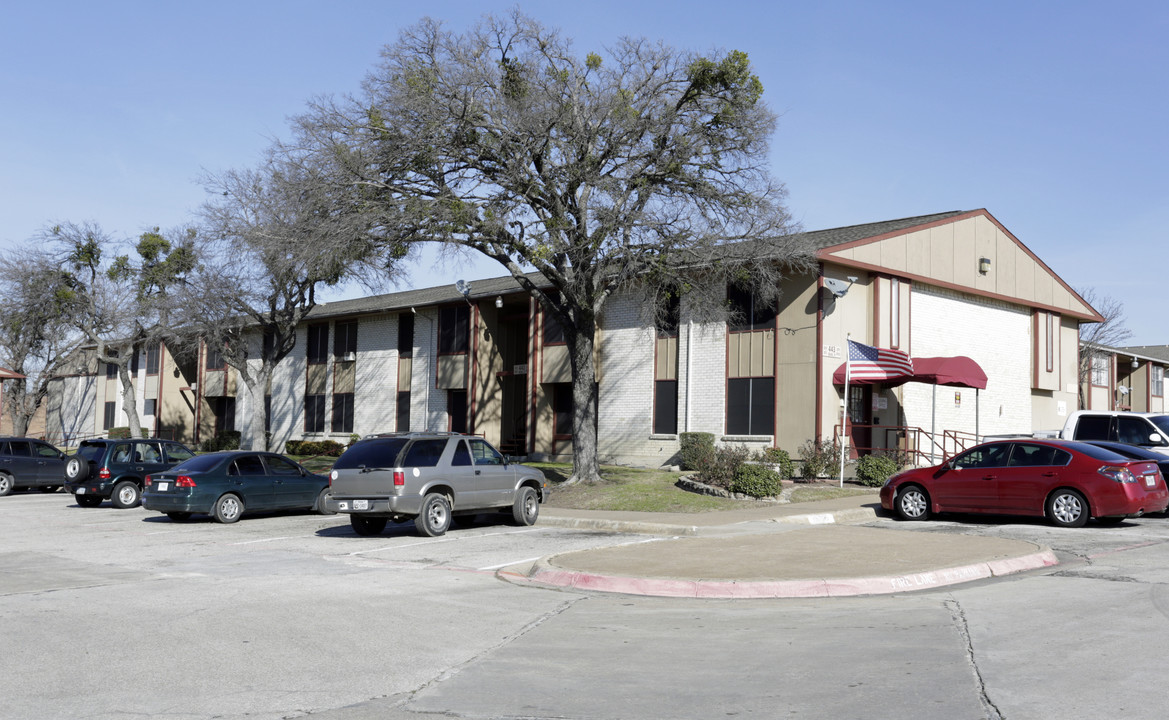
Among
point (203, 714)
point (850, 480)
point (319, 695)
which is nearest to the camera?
point (203, 714)

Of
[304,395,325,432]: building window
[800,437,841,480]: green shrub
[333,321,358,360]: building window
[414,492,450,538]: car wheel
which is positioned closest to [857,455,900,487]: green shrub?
[800,437,841,480]: green shrub

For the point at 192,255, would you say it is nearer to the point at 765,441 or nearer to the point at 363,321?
the point at 363,321

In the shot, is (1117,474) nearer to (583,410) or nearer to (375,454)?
(583,410)

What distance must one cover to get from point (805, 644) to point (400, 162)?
52.3ft

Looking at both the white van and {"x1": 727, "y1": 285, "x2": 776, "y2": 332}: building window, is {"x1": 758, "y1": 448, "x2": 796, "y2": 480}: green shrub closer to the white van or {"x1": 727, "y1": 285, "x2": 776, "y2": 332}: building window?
{"x1": 727, "y1": 285, "x2": 776, "y2": 332}: building window

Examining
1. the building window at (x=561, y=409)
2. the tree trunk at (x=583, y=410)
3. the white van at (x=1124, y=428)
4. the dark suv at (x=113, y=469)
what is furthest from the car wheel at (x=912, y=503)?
the building window at (x=561, y=409)

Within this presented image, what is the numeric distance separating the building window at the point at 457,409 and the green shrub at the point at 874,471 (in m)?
18.7

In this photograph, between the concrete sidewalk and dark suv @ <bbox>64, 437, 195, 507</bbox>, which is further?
dark suv @ <bbox>64, 437, 195, 507</bbox>

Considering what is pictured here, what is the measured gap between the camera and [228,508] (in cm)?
1925

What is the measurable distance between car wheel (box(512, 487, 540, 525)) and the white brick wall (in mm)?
16024

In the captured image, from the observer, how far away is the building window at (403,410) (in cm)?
4134

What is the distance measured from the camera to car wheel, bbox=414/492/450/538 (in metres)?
15.9

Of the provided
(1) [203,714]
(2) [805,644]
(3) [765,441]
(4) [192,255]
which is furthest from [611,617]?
(4) [192,255]

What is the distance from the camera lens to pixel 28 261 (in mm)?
41156
